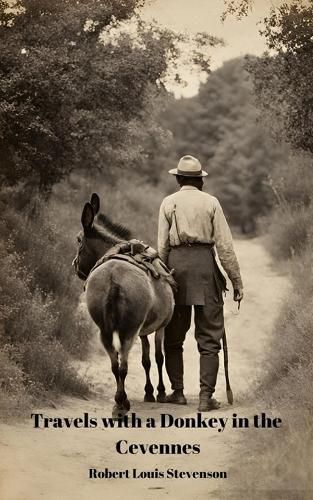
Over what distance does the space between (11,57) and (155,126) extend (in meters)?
6.34

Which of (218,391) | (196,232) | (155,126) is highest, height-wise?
(155,126)

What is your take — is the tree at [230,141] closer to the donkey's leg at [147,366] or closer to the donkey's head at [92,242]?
the donkey's leg at [147,366]

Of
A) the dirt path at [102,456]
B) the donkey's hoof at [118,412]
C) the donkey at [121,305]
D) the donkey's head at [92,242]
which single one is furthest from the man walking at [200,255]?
the donkey's hoof at [118,412]

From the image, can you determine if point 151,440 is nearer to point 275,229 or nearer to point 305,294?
point 305,294

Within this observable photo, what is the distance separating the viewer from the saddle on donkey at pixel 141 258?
8.16 m

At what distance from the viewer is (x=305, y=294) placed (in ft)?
39.7

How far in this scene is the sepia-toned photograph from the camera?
21.1ft

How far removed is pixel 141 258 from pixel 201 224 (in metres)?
0.75

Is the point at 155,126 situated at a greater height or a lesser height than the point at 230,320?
greater

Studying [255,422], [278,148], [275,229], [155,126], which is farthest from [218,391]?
[278,148]

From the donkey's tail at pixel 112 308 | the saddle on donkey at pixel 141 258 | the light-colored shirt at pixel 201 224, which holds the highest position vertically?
the light-colored shirt at pixel 201 224

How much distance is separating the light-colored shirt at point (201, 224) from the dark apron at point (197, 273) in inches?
4.1

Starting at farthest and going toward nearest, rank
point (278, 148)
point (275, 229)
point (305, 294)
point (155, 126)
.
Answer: point (278, 148) → point (275, 229) → point (155, 126) → point (305, 294)

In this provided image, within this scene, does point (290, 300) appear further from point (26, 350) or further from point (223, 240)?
point (26, 350)
